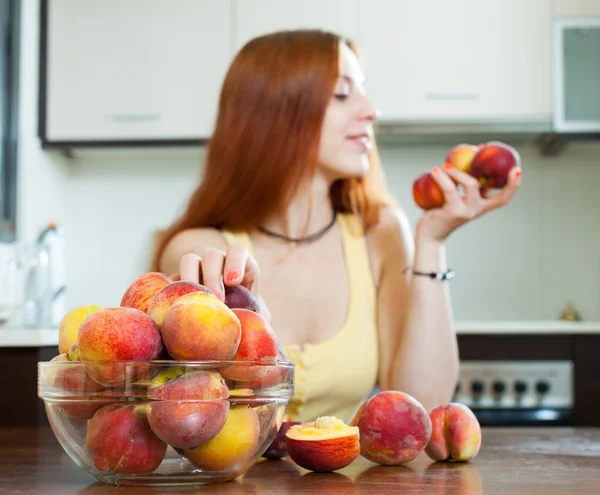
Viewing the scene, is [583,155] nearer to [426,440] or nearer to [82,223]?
[82,223]

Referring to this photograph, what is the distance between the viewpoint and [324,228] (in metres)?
1.75

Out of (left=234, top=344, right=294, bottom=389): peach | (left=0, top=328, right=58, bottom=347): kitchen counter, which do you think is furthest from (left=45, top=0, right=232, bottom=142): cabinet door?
(left=234, top=344, right=294, bottom=389): peach

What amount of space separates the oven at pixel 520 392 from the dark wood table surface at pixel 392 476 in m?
1.67

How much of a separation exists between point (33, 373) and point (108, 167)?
1263 mm

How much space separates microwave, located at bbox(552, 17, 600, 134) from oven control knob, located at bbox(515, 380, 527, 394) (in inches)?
32.8

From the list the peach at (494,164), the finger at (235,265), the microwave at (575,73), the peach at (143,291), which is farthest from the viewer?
the microwave at (575,73)

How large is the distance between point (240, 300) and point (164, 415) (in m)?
0.20

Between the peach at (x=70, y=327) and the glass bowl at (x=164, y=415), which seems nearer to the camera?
the glass bowl at (x=164, y=415)

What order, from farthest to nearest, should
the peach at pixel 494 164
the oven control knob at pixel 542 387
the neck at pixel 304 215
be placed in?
the oven control knob at pixel 542 387, the neck at pixel 304 215, the peach at pixel 494 164

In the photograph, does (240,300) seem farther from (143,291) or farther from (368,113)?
(368,113)

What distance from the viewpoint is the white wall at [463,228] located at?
312 centimetres

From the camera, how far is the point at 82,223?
3230 millimetres

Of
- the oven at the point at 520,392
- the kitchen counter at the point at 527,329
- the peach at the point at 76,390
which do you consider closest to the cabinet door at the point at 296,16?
the kitchen counter at the point at 527,329

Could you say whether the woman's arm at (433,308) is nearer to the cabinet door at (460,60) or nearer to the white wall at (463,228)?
the cabinet door at (460,60)
